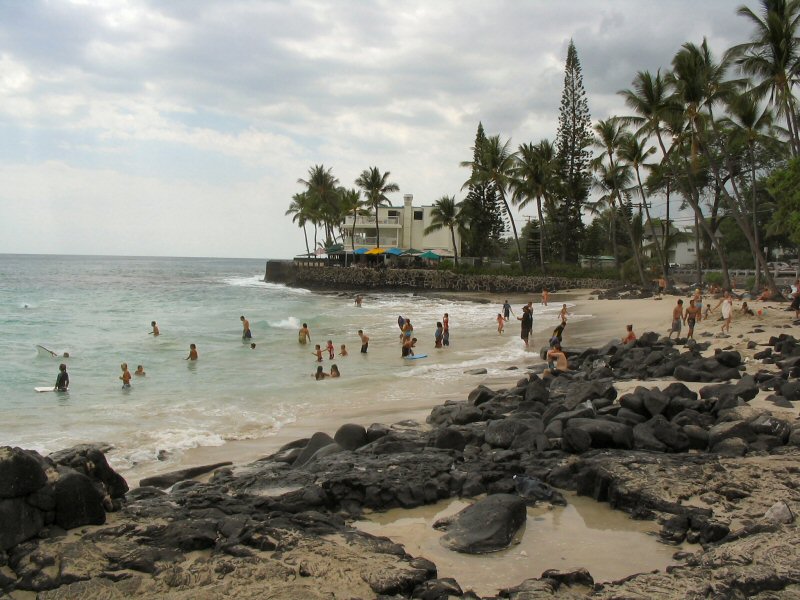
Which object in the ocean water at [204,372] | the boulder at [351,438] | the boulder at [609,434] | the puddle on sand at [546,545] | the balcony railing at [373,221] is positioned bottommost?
the ocean water at [204,372]

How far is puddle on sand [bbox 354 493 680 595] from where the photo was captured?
476cm

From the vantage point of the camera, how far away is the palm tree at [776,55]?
69.9 ft

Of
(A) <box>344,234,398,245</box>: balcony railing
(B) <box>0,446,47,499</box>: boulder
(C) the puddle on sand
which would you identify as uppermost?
(A) <box>344,234,398,245</box>: balcony railing

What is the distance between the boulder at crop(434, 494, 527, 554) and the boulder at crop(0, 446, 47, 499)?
3213 millimetres

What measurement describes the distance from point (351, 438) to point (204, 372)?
10.0 m

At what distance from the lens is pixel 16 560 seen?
→ 4.50m

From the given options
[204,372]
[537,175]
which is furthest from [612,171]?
[204,372]

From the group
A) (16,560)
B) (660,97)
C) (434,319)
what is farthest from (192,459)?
(660,97)

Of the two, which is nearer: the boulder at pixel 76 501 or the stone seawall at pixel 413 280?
the boulder at pixel 76 501

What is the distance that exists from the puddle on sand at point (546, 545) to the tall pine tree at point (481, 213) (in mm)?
51209

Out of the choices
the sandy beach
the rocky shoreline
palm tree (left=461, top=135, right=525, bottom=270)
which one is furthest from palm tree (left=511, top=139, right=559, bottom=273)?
the rocky shoreline

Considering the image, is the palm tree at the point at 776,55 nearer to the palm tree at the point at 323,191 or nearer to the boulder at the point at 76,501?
the boulder at the point at 76,501

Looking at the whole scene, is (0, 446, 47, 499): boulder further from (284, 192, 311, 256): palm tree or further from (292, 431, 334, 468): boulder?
(284, 192, 311, 256): palm tree

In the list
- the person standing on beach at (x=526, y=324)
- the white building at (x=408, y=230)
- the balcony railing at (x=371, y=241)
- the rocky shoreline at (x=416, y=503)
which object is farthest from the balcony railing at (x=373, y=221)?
the rocky shoreline at (x=416, y=503)
